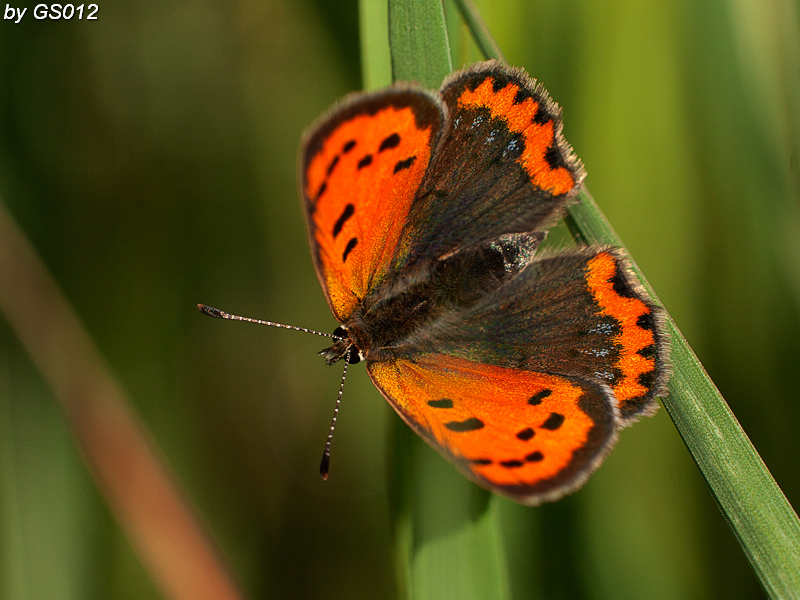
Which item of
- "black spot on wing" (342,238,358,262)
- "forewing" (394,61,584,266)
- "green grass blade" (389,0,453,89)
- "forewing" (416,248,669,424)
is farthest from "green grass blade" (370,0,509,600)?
"black spot on wing" (342,238,358,262)

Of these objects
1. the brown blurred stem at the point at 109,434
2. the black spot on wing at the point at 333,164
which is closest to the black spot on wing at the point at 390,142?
the black spot on wing at the point at 333,164

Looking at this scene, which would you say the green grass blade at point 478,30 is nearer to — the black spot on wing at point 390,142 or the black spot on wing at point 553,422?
the black spot on wing at point 390,142

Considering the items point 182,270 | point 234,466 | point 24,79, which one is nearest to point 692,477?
point 234,466

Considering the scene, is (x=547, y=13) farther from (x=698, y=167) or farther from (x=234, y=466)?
Result: (x=234, y=466)

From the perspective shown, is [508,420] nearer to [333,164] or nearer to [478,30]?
[333,164]

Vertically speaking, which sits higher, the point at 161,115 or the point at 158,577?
the point at 161,115

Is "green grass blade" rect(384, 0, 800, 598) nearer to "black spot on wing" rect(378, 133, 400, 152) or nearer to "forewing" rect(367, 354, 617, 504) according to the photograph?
"forewing" rect(367, 354, 617, 504)
